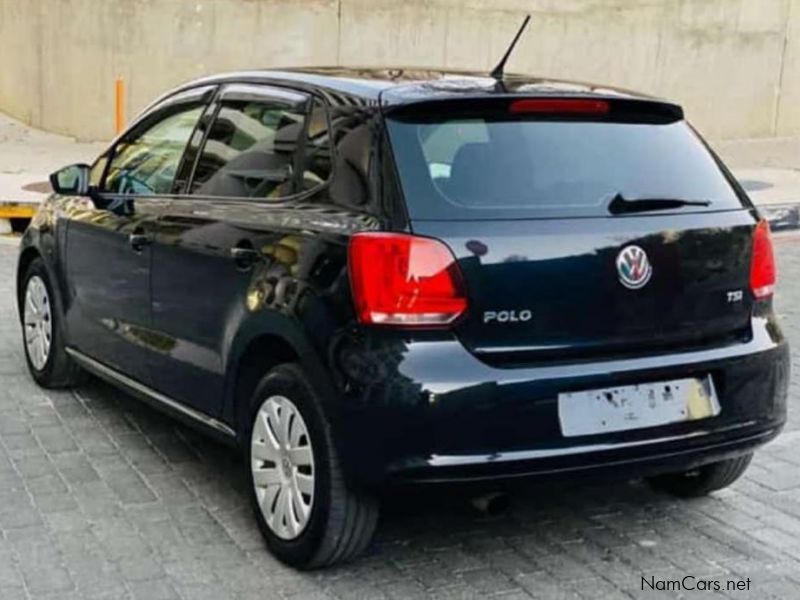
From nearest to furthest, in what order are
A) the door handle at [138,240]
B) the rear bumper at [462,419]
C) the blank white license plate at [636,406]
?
the rear bumper at [462,419] < the blank white license plate at [636,406] < the door handle at [138,240]

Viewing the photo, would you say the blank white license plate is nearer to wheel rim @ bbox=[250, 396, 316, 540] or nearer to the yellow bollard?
wheel rim @ bbox=[250, 396, 316, 540]

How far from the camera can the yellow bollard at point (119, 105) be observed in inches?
666

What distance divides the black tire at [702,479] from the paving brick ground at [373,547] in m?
0.06

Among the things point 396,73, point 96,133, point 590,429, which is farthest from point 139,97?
point 590,429

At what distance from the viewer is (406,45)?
1856 cm

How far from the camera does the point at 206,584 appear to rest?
3664mm

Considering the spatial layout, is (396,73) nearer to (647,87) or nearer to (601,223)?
(601,223)

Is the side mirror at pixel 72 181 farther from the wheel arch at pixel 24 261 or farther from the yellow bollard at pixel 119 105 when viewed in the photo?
the yellow bollard at pixel 119 105

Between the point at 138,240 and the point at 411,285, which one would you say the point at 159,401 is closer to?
the point at 138,240

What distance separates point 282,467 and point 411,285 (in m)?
0.88

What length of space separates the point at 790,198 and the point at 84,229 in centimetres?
1013

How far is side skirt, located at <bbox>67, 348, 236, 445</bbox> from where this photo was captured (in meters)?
4.26

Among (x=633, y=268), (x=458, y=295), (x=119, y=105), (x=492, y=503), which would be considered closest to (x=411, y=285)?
(x=458, y=295)

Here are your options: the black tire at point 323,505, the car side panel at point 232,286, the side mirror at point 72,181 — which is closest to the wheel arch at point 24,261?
the side mirror at point 72,181
